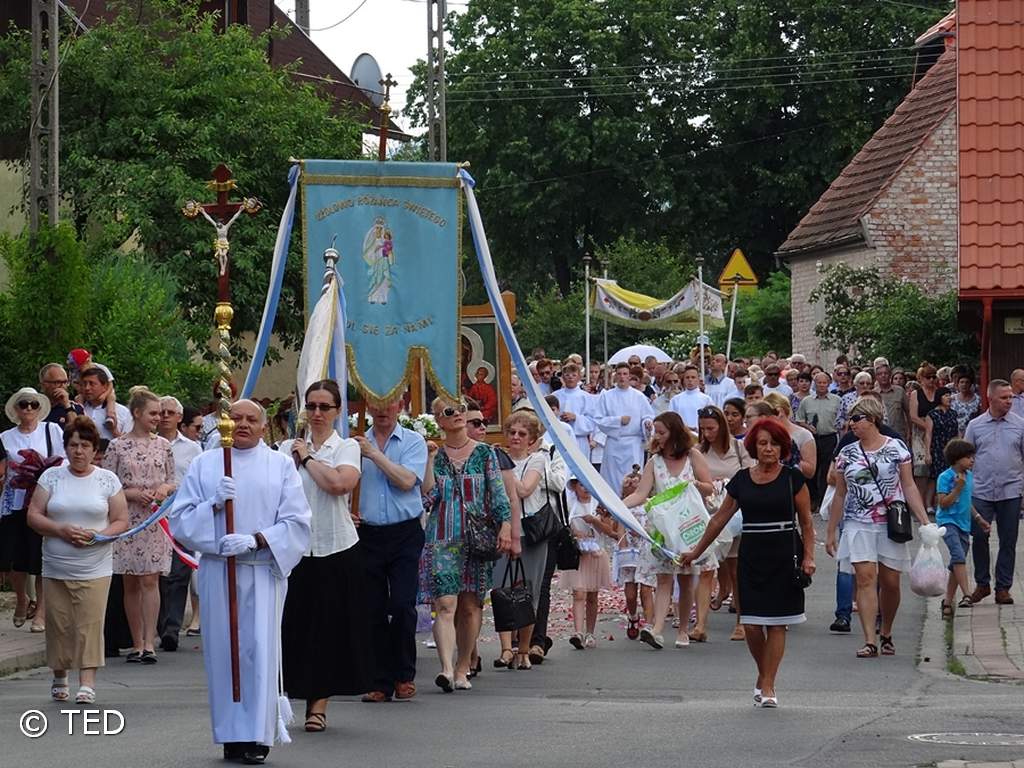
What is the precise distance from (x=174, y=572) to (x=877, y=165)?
27.8 m

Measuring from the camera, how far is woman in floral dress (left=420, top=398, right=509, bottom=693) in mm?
12656

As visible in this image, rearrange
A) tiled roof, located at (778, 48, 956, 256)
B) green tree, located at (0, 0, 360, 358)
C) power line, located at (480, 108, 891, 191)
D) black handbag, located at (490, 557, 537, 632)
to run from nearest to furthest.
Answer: black handbag, located at (490, 557, 537, 632), green tree, located at (0, 0, 360, 358), tiled roof, located at (778, 48, 956, 256), power line, located at (480, 108, 891, 191)

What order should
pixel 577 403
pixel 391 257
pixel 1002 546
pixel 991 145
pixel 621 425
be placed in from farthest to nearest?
pixel 991 145, pixel 621 425, pixel 577 403, pixel 1002 546, pixel 391 257

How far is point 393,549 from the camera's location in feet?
39.5

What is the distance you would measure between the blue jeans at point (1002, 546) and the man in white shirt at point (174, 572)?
249 inches

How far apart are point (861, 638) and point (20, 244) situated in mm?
9302

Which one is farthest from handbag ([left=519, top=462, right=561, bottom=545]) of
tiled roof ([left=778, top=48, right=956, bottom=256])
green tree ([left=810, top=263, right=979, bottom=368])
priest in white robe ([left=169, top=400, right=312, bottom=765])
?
tiled roof ([left=778, top=48, right=956, bottom=256])

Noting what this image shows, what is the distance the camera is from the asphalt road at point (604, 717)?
9.80m

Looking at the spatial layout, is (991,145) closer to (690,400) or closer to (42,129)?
(690,400)

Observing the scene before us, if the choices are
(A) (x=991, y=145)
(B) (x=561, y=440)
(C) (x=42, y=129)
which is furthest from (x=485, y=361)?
(A) (x=991, y=145)

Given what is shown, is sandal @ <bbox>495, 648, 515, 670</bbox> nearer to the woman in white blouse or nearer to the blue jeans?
the woman in white blouse

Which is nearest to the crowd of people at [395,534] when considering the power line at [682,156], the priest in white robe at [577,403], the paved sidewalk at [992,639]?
the paved sidewalk at [992,639]

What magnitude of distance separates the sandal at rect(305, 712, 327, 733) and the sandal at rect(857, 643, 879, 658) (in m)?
4.75

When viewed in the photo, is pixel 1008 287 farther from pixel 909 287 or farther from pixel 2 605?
pixel 2 605
